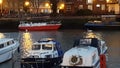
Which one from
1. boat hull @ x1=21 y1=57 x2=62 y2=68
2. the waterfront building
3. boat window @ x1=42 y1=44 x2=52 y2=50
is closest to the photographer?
boat hull @ x1=21 y1=57 x2=62 y2=68

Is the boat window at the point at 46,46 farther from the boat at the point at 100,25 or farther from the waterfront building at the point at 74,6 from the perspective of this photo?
the waterfront building at the point at 74,6

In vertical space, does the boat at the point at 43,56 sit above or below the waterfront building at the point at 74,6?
above

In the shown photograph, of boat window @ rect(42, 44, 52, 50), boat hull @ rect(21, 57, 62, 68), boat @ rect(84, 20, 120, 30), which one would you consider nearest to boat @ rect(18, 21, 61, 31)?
boat @ rect(84, 20, 120, 30)

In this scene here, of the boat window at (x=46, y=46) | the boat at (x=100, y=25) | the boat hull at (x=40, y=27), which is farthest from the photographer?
the boat hull at (x=40, y=27)

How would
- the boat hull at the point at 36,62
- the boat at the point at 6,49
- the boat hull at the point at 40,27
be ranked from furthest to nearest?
the boat hull at the point at 40,27 < the boat at the point at 6,49 < the boat hull at the point at 36,62

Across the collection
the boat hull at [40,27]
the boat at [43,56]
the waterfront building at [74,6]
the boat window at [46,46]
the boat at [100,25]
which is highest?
the boat window at [46,46]

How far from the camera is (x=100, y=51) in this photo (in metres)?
39.6

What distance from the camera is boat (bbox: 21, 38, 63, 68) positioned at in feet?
123

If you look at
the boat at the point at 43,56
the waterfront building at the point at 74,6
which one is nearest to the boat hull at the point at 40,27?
the waterfront building at the point at 74,6

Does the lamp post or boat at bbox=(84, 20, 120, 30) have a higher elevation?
the lamp post

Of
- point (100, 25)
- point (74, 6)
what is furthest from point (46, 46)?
point (74, 6)

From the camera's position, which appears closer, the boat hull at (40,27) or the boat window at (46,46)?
the boat window at (46,46)

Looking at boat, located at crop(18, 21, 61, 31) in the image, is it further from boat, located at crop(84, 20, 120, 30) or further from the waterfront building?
the waterfront building

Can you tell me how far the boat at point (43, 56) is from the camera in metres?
37.3
